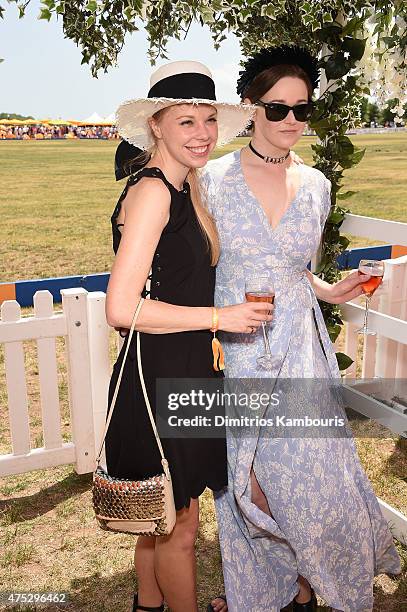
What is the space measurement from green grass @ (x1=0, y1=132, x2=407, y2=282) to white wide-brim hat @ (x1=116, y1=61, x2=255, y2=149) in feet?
30.4

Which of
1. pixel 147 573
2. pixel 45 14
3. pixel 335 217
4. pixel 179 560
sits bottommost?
pixel 147 573

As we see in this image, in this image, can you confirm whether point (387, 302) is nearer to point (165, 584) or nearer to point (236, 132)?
point (236, 132)

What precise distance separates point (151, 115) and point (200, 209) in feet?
1.31

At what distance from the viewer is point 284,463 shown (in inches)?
107

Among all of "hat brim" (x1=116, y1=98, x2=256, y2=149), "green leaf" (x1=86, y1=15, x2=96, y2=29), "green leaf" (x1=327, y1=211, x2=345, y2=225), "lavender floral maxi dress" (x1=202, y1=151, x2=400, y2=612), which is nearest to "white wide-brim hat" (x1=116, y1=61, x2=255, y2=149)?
"hat brim" (x1=116, y1=98, x2=256, y2=149)

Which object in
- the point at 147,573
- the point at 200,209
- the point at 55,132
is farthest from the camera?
the point at 55,132

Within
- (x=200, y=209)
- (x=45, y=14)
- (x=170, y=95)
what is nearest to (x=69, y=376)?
(x=200, y=209)

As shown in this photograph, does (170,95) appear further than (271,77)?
No

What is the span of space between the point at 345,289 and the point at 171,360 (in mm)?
1083

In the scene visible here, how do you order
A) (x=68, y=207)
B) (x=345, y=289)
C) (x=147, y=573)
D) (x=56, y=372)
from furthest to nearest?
(x=68, y=207), (x=56, y=372), (x=345, y=289), (x=147, y=573)

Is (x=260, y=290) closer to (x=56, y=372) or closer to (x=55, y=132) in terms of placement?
(x=56, y=372)

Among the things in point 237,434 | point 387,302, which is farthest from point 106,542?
point 387,302

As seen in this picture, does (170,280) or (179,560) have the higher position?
(170,280)

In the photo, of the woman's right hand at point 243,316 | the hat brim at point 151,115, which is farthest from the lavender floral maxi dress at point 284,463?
the woman's right hand at point 243,316
